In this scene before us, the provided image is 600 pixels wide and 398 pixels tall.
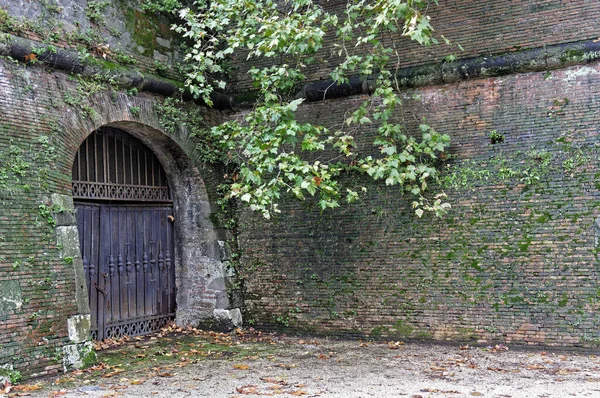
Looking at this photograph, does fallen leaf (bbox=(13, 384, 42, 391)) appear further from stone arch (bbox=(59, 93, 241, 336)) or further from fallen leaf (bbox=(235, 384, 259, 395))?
stone arch (bbox=(59, 93, 241, 336))

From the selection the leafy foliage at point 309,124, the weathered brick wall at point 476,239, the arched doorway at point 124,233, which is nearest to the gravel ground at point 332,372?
the weathered brick wall at point 476,239

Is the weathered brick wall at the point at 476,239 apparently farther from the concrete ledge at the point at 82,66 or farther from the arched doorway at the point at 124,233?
the concrete ledge at the point at 82,66

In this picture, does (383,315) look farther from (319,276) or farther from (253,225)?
(253,225)

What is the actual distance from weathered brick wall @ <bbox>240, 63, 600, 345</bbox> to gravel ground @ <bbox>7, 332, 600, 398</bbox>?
0.47m

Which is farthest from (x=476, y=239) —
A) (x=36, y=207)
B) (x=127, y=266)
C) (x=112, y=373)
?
(x=36, y=207)

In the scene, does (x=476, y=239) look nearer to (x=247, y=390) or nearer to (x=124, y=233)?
(x=247, y=390)

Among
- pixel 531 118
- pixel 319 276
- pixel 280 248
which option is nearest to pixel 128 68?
pixel 280 248

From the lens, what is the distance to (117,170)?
8961 mm

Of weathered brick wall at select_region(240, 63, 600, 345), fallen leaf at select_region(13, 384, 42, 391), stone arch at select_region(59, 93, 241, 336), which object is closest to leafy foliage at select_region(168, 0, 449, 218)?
weathered brick wall at select_region(240, 63, 600, 345)

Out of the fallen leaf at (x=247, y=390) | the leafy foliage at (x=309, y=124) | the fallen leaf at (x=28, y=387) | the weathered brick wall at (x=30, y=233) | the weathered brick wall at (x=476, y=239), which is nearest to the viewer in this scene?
the fallen leaf at (x=247, y=390)

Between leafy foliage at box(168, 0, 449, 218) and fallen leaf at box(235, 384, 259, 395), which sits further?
leafy foliage at box(168, 0, 449, 218)

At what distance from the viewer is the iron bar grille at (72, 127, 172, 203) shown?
27.7 feet

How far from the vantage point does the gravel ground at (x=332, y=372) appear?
609cm

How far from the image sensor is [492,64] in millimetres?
8281
